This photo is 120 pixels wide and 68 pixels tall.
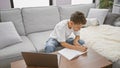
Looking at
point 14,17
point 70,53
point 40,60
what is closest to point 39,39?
point 14,17

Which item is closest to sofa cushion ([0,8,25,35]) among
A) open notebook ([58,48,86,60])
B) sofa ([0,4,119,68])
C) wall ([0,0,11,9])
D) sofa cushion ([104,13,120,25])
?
sofa ([0,4,119,68])

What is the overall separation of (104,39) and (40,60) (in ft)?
3.45

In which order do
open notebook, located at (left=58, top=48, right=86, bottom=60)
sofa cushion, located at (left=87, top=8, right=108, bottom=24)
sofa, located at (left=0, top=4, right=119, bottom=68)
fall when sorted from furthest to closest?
sofa cushion, located at (left=87, top=8, right=108, bottom=24) < sofa, located at (left=0, top=4, right=119, bottom=68) < open notebook, located at (left=58, top=48, right=86, bottom=60)

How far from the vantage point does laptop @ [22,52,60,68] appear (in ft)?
3.83

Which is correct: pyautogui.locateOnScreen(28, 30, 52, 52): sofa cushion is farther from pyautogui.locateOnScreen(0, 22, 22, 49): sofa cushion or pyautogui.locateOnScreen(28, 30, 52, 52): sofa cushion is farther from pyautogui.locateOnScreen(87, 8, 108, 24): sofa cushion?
pyautogui.locateOnScreen(87, 8, 108, 24): sofa cushion

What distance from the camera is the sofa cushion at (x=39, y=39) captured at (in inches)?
75.3

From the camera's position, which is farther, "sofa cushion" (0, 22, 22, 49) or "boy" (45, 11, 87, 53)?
"sofa cushion" (0, 22, 22, 49)

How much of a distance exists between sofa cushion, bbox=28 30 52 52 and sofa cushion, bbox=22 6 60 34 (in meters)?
0.12

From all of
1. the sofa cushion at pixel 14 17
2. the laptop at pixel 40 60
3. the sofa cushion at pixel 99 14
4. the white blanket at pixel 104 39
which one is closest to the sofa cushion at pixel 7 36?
the sofa cushion at pixel 14 17

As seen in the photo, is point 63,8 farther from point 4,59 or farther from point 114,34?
point 4,59

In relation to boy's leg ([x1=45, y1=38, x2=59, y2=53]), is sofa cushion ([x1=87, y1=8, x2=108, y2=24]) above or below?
above

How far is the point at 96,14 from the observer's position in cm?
260

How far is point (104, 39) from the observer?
1898 millimetres

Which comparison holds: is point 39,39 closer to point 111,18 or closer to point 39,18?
point 39,18
